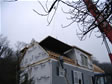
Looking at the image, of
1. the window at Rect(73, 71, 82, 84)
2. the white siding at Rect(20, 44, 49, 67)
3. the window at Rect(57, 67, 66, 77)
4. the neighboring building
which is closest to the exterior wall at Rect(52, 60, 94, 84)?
the neighboring building

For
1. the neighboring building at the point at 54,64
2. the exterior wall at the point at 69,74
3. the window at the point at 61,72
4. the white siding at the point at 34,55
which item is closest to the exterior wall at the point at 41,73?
the neighboring building at the point at 54,64

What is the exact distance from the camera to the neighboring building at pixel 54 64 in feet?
42.5

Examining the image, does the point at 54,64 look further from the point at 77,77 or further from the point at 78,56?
the point at 78,56

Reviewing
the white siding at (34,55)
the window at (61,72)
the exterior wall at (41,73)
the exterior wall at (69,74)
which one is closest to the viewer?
the exterior wall at (41,73)

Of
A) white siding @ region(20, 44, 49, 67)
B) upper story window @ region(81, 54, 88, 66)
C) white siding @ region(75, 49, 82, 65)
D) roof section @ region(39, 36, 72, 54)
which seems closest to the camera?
white siding @ region(20, 44, 49, 67)

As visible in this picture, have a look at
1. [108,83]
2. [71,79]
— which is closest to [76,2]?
[108,83]

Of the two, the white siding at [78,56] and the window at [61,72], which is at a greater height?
the white siding at [78,56]

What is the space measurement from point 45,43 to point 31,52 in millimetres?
1973

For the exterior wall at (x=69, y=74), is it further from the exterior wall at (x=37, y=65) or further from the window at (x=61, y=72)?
the exterior wall at (x=37, y=65)

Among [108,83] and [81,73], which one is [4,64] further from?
[81,73]

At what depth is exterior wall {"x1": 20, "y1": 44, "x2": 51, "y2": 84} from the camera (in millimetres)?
12913

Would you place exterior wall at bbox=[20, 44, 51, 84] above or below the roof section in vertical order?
below

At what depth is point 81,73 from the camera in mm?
16734

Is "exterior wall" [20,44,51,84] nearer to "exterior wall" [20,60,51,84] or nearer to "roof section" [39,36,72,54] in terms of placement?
"exterior wall" [20,60,51,84]
